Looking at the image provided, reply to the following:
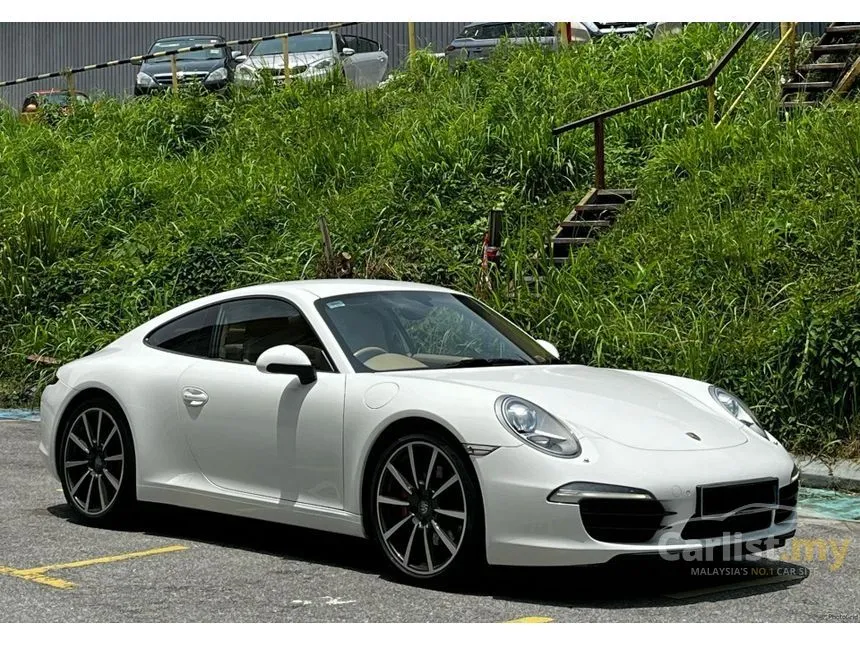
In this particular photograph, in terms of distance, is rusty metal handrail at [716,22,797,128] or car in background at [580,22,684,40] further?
car in background at [580,22,684,40]

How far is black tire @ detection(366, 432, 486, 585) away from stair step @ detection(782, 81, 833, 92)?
10.9m

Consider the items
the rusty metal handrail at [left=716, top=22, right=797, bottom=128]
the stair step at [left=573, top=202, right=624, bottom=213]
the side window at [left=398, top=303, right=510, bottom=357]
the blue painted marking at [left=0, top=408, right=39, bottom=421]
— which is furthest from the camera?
the rusty metal handrail at [left=716, top=22, right=797, bottom=128]

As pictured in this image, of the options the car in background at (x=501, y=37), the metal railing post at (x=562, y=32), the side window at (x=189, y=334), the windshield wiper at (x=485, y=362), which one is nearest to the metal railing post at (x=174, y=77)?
the car in background at (x=501, y=37)

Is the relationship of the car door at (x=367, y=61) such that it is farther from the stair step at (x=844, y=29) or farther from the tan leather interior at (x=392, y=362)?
the tan leather interior at (x=392, y=362)

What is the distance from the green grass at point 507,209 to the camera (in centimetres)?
1166

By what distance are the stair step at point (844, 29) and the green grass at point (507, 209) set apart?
119cm

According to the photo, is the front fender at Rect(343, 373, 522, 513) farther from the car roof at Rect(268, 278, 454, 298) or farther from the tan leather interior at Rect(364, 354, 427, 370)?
the car roof at Rect(268, 278, 454, 298)

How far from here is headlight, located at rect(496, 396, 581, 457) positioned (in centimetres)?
623

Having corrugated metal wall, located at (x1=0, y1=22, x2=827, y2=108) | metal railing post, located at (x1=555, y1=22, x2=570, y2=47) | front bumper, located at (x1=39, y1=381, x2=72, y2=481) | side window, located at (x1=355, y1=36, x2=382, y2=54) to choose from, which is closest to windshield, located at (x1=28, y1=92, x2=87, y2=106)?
side window, located at (x1=355, y1=36, x2=382, y2=54)

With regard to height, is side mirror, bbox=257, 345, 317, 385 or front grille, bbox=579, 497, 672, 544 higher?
side mirror, bbox=257, 345, 317, 385

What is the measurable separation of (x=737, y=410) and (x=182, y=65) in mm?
20914

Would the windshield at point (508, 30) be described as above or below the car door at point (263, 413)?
above

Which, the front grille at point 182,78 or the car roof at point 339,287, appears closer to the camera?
the car roof at point 339,287

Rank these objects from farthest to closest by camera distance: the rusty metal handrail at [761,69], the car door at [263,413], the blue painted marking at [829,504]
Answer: the rusty metal handrail at [761,69]
the blue painted marking at [829,504]
the car door at [263,413]
